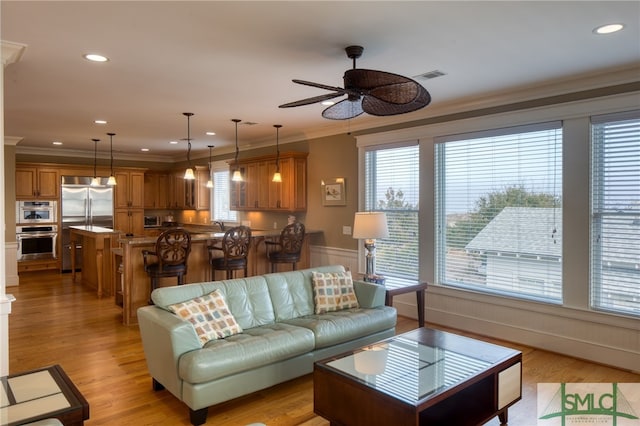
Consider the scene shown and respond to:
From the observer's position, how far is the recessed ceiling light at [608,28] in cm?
271

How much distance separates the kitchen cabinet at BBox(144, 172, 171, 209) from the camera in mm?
9930

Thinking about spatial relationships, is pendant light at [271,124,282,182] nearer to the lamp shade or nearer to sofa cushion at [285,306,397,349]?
the lamp shade

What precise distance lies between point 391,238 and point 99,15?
4171 mm

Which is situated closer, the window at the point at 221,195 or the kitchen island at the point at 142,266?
the kitchen island at the point at 142,266

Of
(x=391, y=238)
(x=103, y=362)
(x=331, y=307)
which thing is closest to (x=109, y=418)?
(x=103, y=362)

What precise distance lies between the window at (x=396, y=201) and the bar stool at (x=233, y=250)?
1.79 m

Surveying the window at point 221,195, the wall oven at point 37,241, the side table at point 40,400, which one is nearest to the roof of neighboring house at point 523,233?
the side table at point 40,400

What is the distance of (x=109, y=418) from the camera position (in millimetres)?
2820

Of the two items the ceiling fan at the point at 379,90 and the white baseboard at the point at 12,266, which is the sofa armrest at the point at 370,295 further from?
the white baseboard at the point at 12,266

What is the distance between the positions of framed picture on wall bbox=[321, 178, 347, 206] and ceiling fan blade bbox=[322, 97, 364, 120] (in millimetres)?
2801

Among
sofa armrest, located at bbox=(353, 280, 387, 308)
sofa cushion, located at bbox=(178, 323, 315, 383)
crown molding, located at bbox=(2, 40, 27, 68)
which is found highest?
crown molding, located at bbox=(2, 40, 27, 68)

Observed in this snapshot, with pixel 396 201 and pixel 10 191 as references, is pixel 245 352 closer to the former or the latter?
pixel 396 201

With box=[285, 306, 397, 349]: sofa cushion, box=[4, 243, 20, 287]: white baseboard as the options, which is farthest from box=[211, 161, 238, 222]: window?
box=[285, 306, 397, 349]: sofa cushion

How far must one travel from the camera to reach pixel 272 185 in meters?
7.00
